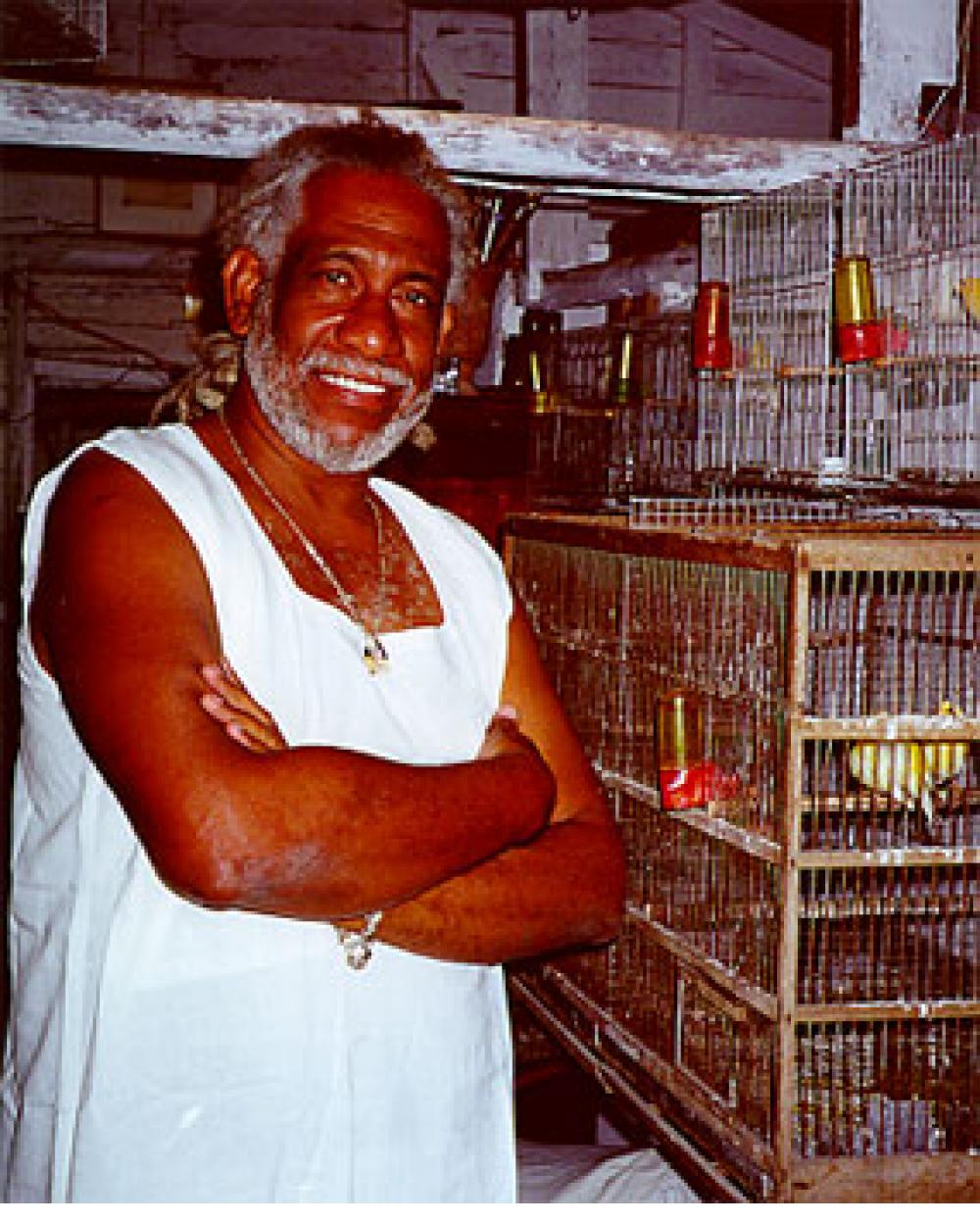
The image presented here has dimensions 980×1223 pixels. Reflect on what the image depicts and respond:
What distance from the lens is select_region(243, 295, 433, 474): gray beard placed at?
71.8 inches

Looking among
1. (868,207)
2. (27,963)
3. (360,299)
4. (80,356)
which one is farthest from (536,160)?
(80,356)

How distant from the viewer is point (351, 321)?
5.98 feet

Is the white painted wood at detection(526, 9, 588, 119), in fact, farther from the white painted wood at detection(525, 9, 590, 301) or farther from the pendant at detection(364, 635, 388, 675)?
the pendant at detection(364, 635, 388, 675)

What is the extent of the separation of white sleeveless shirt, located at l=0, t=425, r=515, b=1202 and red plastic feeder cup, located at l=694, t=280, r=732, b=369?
2685 millimetres

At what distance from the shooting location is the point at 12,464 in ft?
25.0

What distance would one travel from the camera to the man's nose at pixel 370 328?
5.93 ft

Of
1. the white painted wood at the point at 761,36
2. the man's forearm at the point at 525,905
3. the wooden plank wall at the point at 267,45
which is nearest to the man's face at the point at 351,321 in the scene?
the man's forearm at the point at 525,905

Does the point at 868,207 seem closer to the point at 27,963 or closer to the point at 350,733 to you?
the point at 350,733

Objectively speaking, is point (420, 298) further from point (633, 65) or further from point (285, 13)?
point (633, 65)

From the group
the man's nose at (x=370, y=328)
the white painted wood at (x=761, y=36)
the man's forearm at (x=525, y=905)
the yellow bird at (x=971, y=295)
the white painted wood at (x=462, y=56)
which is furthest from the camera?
the white painted wood at (x=761, y=36)

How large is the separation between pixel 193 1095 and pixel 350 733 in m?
0.46

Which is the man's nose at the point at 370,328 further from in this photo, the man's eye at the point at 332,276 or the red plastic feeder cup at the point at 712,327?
the red plastic feeder cup at the point at 712,327

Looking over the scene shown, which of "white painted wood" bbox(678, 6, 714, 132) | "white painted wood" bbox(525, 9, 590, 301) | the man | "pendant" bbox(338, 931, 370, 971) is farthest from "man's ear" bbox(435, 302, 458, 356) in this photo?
"white painted wood" bbox(678, 6, 714, 132)

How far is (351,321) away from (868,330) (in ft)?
7.16
